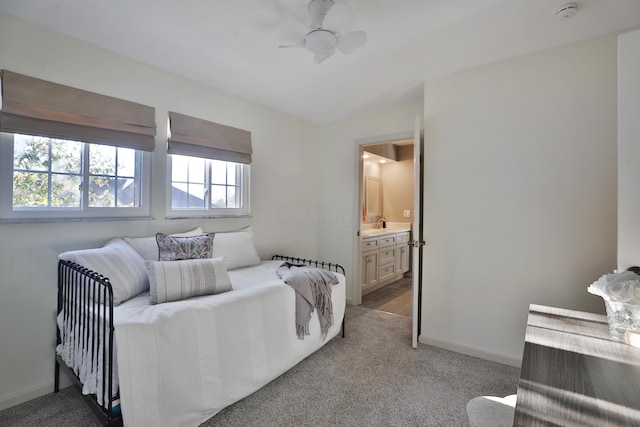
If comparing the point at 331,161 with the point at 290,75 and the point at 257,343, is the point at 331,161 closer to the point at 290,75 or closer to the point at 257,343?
the point at 290,75

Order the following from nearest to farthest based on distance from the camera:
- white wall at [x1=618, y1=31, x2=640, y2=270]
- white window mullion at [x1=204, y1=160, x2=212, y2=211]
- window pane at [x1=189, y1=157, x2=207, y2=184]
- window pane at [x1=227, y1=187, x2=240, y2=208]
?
1. white wall at [x1=618, y1=31, x2=640, y2=270]
2. window pane at [x1=189, y1=157, x2=207, y2=184]
3. white window mullion at [x1=204, y1=160, x2=212, y2=211]
4. window pane at [x1=227, y1=187, x2=240, y2=208]

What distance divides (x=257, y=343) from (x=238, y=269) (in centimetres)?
100

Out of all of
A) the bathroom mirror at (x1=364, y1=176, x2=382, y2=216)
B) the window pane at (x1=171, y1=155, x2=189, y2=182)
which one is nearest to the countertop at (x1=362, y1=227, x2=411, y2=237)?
the bathroom mirror at (x1=364, y1=176, x2=382, y2=216)

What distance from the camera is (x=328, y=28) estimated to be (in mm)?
1857

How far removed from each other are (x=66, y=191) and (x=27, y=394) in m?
1.38

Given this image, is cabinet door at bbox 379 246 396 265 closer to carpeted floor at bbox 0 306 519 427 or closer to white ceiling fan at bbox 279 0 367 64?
carpeted floor at bbox 0 306 519 427

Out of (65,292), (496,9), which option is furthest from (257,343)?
(496,9)

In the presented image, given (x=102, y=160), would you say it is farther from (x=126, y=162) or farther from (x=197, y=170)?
(x=197, y=170)

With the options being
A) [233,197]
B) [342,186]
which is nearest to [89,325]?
[233,197]

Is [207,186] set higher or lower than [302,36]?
lower

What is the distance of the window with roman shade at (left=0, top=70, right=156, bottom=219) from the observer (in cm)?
188

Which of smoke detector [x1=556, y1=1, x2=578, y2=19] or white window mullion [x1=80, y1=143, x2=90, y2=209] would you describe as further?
white window mullion [x1=80, y1=143, x2=90, y2=209]

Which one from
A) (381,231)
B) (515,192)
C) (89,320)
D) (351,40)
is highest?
(351,40)

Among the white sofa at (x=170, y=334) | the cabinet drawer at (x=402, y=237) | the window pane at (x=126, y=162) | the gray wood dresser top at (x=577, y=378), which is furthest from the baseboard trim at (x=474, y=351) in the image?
the window pane at (x=126, y=162)
